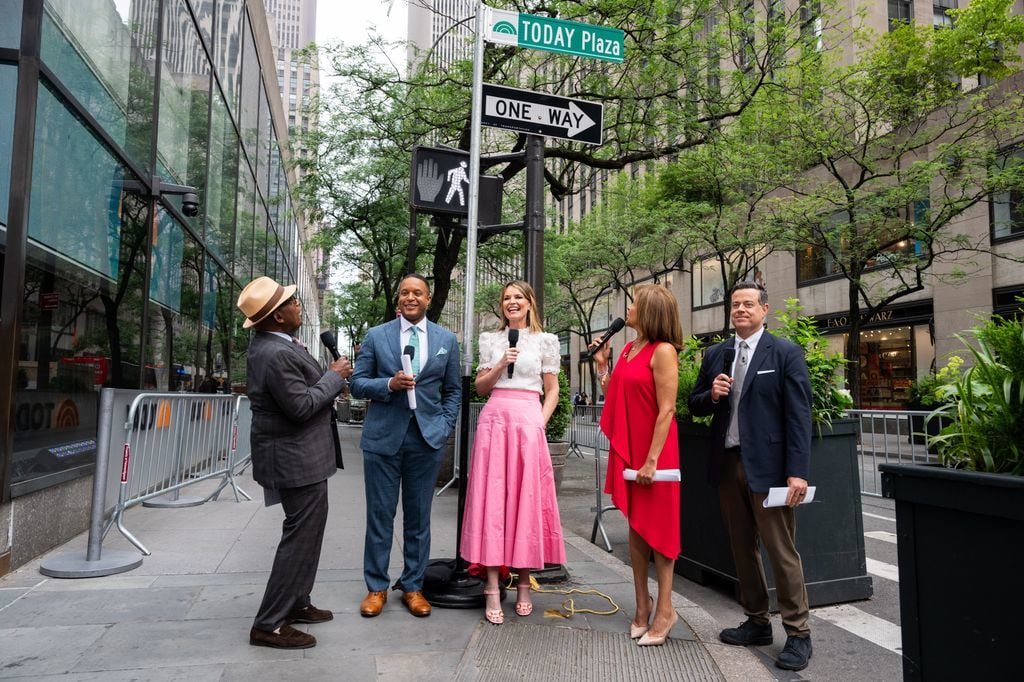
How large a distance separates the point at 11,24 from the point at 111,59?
2.36m

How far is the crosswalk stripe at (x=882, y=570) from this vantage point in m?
5.71

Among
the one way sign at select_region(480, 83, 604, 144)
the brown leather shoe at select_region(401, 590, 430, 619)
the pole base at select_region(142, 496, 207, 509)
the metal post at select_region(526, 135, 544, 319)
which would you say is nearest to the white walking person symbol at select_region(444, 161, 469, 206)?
the one way sign at select_region(480, 83, 604, 144)

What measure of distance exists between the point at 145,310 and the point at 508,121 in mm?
6171

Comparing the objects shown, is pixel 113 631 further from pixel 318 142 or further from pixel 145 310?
pixel 318 142

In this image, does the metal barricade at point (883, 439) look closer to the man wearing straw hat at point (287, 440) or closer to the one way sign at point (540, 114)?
the one way sign at point (540, 114)

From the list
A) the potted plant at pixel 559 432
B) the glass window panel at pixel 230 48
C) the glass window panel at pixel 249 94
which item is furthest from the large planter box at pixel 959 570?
the glass window panel at pixel 249 94

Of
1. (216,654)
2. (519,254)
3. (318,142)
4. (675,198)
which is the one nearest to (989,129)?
(675,198)

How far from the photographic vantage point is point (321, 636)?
12.4ft

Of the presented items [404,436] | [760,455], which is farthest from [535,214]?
[760,455]

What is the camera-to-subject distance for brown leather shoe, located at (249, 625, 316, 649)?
11.7ft

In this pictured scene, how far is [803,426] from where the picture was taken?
3.71 metres

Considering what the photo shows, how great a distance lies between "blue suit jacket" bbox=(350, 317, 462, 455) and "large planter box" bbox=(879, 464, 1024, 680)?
8.68 feet

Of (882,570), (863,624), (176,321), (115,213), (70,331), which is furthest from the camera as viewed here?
(176,321)

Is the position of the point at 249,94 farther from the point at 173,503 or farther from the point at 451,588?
the point at 451,588
